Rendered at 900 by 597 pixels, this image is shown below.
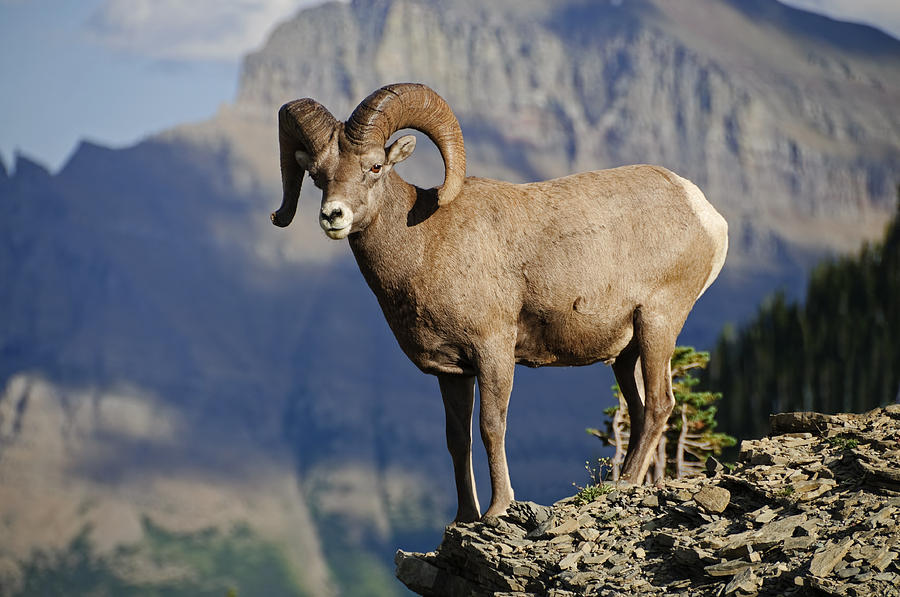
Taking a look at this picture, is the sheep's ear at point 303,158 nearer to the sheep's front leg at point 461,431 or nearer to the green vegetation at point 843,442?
the sheep's front leg at point 461,431

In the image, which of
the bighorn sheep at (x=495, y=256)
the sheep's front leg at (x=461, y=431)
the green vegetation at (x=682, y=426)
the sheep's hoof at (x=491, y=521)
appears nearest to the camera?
the bighorn sheep at (x=495, y=256)

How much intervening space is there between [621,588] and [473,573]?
2.34 meters

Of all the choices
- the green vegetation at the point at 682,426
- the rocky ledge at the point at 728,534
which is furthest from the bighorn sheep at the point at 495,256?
the green vegetation at the point at 682,426

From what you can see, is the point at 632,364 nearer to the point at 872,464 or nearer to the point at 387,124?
the point at 872,464

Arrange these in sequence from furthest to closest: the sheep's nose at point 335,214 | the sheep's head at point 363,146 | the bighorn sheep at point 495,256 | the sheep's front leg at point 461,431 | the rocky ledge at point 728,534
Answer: the sheep's front leg at point 461,431 → the bighorn sheep at point 495,256 → the sheep's head at point 363,146 → the sheep's nose at point 335,214 → the rocky ledge at point 728,534

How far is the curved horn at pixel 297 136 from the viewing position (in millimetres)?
11992

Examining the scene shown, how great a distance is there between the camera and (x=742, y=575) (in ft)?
32.9

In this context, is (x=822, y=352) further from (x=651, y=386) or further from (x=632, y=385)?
(x=651, y=386)

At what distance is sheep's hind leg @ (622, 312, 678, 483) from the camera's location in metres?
13.2

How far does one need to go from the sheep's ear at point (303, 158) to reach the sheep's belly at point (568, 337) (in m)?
3.04

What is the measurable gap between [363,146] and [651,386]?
4624 mm

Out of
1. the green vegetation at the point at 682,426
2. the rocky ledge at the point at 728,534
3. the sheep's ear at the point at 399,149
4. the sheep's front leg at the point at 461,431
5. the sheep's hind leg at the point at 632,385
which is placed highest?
the green vegetation at the point at 682,426

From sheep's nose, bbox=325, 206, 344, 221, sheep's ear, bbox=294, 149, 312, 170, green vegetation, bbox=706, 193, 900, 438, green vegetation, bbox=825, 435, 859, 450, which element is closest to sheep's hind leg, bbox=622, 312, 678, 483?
green vegetation, bbox=825, 435, 859, 450

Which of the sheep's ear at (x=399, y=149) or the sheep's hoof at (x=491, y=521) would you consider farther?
the sheep's hoof at (x=491, y=521)
